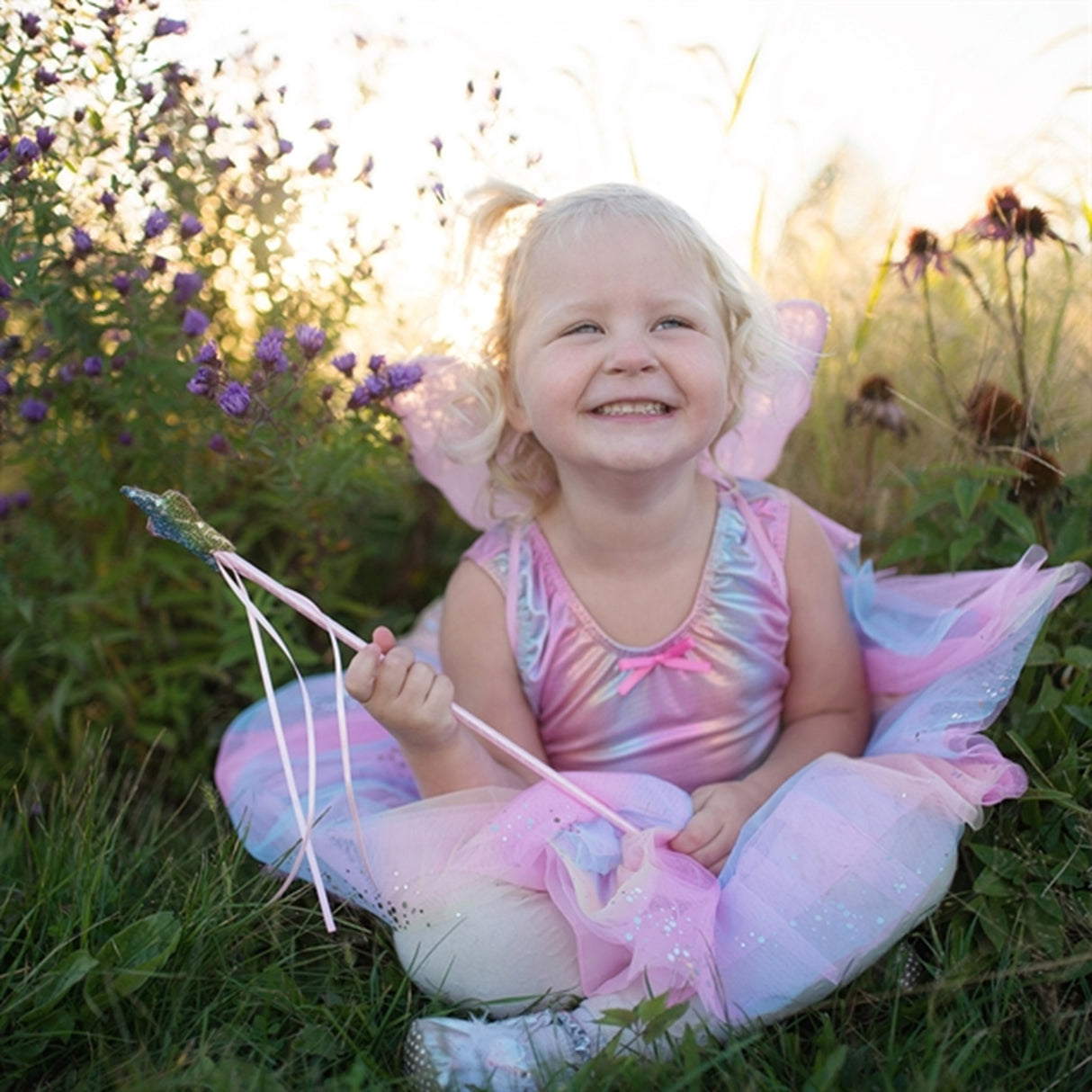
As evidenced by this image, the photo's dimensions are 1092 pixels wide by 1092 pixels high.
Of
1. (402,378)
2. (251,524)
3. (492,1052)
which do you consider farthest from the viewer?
(251,524)

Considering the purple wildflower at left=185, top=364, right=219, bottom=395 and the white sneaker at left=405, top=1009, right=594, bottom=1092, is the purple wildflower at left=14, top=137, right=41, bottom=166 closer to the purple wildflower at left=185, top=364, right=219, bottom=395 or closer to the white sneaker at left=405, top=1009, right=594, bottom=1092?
the purple wildflower at left=185, top=364, right=219, bottom=395

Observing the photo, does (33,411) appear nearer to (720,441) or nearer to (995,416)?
(720,441)

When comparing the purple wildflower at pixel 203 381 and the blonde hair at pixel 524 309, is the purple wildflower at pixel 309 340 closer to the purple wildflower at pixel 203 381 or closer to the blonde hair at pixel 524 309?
the purple wildflower at pixel 203 381

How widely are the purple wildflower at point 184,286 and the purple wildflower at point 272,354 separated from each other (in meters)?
0.26

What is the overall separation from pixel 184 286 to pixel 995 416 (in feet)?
5.20

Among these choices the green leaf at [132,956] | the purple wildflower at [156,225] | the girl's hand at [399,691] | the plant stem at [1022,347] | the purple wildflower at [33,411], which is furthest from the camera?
the plant stem at [1022,347]

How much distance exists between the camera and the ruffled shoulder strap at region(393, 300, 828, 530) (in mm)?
2137

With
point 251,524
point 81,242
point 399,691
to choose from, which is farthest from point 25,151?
point 399,691

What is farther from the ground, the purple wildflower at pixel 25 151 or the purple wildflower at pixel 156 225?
the purple wildflower at pixel 25 151

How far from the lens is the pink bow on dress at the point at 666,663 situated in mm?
1968

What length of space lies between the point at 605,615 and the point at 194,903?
840 mm

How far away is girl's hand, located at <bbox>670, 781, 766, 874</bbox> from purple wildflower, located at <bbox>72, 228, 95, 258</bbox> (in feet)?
4.60

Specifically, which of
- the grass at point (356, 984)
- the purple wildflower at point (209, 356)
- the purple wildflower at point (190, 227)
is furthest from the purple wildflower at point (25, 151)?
the grass at point (356, 984)

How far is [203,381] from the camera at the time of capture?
1789 mm
